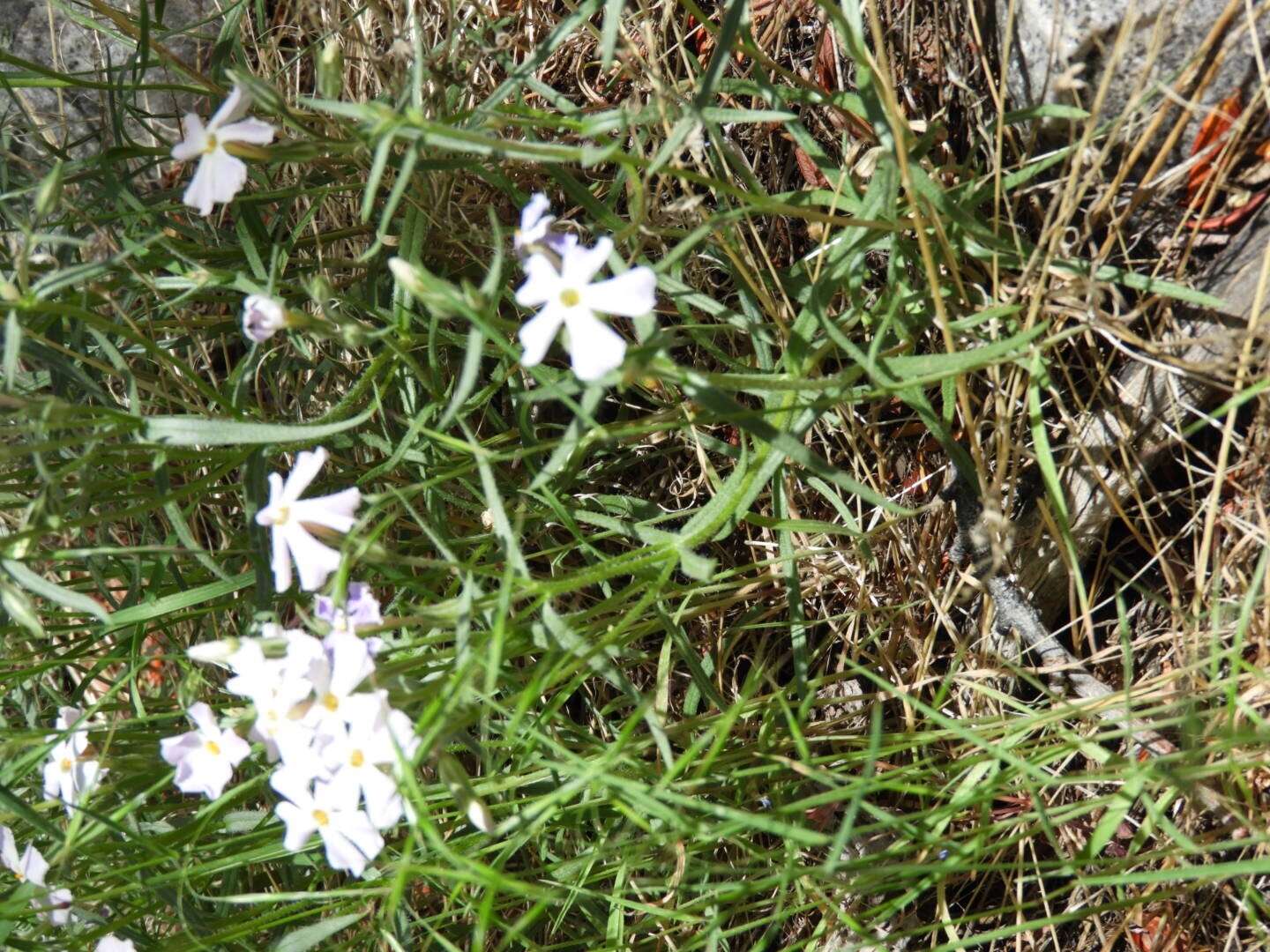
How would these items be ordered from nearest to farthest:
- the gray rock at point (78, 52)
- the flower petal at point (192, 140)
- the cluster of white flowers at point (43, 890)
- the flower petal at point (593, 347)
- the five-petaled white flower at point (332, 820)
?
the flower petal at point (593, 347) → the five-petaled white flower at point (332, 820) → the flower petal at point (192, 140) → the cluster of white flowers at point (43, 890) → the gray rock at point (78, 52)

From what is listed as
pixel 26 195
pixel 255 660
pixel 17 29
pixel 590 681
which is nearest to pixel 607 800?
pixel 590 681

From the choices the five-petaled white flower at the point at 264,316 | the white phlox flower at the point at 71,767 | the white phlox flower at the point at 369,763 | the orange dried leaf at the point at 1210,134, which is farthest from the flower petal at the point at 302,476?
the orange dried leaf at the point at 1210,134

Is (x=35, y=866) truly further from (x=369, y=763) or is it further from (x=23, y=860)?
(x=369, y=763)

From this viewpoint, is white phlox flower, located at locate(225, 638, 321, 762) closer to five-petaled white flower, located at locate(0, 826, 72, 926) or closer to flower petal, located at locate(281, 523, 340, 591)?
flower petal, located at locate(281, 523, 340, 591)

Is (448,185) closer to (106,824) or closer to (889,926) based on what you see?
(106,824)

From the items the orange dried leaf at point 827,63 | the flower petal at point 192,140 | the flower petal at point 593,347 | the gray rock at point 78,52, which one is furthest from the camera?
the gray rock at point 78,52

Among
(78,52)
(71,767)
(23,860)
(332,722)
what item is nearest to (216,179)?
(332,722)

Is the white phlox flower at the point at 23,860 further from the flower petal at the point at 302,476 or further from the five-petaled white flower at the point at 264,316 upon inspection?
the five-petaled white flower at the point at 264,316
